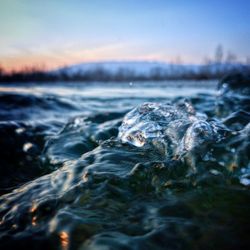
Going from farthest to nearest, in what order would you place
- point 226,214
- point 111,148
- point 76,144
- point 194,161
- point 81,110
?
point 81,110 → point 76,144 → point 111,148 → point 194,161 → point 226,214

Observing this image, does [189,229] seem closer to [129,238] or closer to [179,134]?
[129,238]

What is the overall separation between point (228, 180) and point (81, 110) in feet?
21.5

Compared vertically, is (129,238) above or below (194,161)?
below

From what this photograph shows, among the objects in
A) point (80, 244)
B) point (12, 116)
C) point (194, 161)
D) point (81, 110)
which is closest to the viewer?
point (80, 244)

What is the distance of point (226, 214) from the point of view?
1.63 metres

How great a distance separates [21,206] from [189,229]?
106 cm

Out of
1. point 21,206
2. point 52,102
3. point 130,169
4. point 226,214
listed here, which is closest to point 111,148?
point 130,169

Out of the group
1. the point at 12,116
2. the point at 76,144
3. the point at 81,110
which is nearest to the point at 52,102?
the point at 81,110

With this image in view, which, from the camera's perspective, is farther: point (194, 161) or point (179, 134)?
point (179, 134)

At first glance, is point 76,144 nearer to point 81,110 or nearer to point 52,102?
point 81,110

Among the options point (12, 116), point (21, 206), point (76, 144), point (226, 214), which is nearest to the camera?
point (226, 214)

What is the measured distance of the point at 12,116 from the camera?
652cm

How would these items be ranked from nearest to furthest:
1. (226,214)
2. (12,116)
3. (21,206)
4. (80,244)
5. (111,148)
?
1. (80,244)
2. (226,214)
3. (21,206)
4. (111,148)
5. (12,116)

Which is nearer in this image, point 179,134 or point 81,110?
point 179,134
